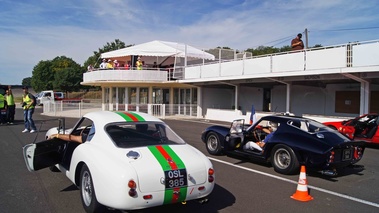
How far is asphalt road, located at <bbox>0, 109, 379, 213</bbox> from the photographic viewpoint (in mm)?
4957

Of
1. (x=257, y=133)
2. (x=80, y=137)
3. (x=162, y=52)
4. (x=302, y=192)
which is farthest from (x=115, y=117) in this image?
(x=162, y=52)

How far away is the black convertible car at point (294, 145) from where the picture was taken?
262 inches

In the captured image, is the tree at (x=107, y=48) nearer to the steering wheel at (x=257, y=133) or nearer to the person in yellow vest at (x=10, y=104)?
the person in yellow vest at (x=10, y=104)

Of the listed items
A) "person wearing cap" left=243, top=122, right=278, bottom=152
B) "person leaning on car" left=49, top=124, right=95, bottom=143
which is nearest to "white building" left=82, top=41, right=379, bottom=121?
"person wearing cap" left=243, top=122, right=278, bottom=152

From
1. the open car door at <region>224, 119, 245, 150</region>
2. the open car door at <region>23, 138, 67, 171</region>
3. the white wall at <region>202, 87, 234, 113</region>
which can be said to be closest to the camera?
the open car door at <region>23, 138, 67, 171</region>

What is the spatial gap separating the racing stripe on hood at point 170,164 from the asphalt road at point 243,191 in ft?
2.10

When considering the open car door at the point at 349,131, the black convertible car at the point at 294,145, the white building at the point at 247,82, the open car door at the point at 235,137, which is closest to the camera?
the black convertible car at the point at 294,145

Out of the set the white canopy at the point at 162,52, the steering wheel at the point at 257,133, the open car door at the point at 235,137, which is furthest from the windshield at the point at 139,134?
the white canopy at the point at 162,52

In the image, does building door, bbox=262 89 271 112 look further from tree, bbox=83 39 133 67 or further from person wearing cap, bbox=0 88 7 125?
tree, bbox=83 39 133 67

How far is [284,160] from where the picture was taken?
7.29 m

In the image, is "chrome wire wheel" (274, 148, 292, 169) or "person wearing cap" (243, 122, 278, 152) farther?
"person wearing cap" (243, 122, 278, 152)

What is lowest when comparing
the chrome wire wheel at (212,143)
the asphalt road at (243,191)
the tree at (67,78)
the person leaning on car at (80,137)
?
the asphalt road at (243,191)

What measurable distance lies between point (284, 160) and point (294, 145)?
510 millimetres

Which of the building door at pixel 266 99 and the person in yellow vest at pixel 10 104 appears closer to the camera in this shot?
the person in yellow vest at pixel 10 104
